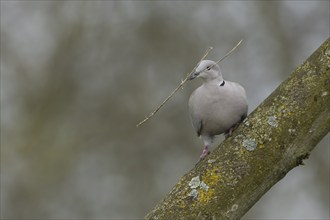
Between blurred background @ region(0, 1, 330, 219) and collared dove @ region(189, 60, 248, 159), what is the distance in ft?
21.1

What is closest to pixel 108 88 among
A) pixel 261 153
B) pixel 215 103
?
pixel 215 103

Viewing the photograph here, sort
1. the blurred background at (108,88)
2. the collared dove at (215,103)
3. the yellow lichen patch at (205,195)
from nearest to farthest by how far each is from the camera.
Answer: the yellow lichen patch at (205,195) → the collared dove at (215,103) → the blurred background at (108,88)

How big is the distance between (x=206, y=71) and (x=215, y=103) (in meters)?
0.20

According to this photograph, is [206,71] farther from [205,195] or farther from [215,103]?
[205,195]

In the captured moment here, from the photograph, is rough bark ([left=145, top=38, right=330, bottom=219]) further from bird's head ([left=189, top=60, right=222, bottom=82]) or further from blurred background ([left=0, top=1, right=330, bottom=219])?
blurred background ([left=0, top=1, right=330, bottom=219])

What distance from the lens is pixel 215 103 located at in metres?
4.65

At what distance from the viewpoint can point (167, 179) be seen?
1136 cm

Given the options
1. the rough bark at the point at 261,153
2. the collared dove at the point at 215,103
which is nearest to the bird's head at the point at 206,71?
the collared dove at the point at 215,103

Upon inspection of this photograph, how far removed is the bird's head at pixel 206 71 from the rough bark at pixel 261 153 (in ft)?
3.52

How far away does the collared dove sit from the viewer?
4523 millimetres

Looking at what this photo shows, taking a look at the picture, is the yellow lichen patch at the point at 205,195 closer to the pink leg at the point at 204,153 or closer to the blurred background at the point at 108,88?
the pink leg at the point at 204,153

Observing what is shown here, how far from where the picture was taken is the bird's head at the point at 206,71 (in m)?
4.53

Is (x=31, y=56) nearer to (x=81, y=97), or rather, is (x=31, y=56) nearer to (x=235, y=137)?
(x=81, y=97)

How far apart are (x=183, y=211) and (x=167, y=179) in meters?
8.04
